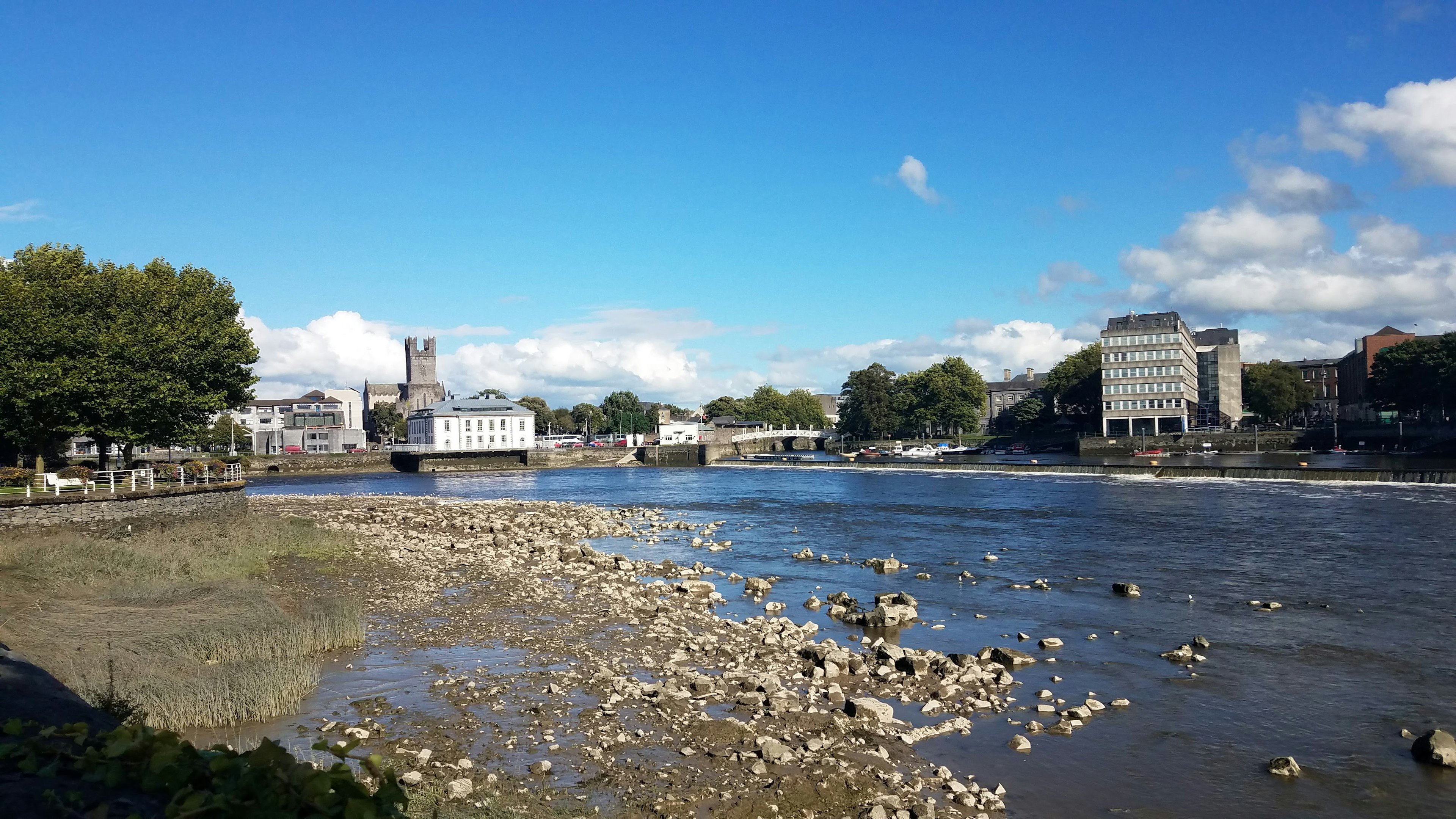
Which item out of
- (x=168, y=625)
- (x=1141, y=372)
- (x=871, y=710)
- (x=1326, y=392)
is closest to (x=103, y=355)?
(x=168, y=625)

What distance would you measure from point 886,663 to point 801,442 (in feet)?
586

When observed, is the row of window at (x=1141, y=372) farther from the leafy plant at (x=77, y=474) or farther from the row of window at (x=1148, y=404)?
the leafy plant at (x=77, y=474)

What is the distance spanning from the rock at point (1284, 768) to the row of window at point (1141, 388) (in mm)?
143053

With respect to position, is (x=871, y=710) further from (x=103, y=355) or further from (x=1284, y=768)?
(x=103, y=355)

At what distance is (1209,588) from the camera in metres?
29.2

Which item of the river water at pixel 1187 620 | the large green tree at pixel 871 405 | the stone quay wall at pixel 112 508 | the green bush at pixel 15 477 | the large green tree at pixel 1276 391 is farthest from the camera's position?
the large green tree at pixel 871 405

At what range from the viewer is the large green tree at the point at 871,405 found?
7156 inches

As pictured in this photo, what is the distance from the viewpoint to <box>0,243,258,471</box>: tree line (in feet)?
134

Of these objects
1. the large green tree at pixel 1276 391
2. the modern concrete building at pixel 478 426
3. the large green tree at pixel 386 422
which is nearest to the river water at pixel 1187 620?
the modern concrete building at pixel 478 426

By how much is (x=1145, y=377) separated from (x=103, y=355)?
467 feet

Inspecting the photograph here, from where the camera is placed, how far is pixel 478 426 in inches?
5684

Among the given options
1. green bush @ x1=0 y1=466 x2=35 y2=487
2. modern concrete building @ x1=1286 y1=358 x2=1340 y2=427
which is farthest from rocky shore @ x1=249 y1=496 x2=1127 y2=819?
modern concrete building @ x1=1286 y1=358 x2=1340 y2=427

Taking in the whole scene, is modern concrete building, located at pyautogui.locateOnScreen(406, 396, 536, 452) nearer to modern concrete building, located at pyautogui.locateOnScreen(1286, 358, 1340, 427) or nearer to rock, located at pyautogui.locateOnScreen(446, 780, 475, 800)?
rock, located at pyautogui.locateOnScreen(446, 780, 475, 800)

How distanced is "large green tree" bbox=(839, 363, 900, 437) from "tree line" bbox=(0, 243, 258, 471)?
455 feet
